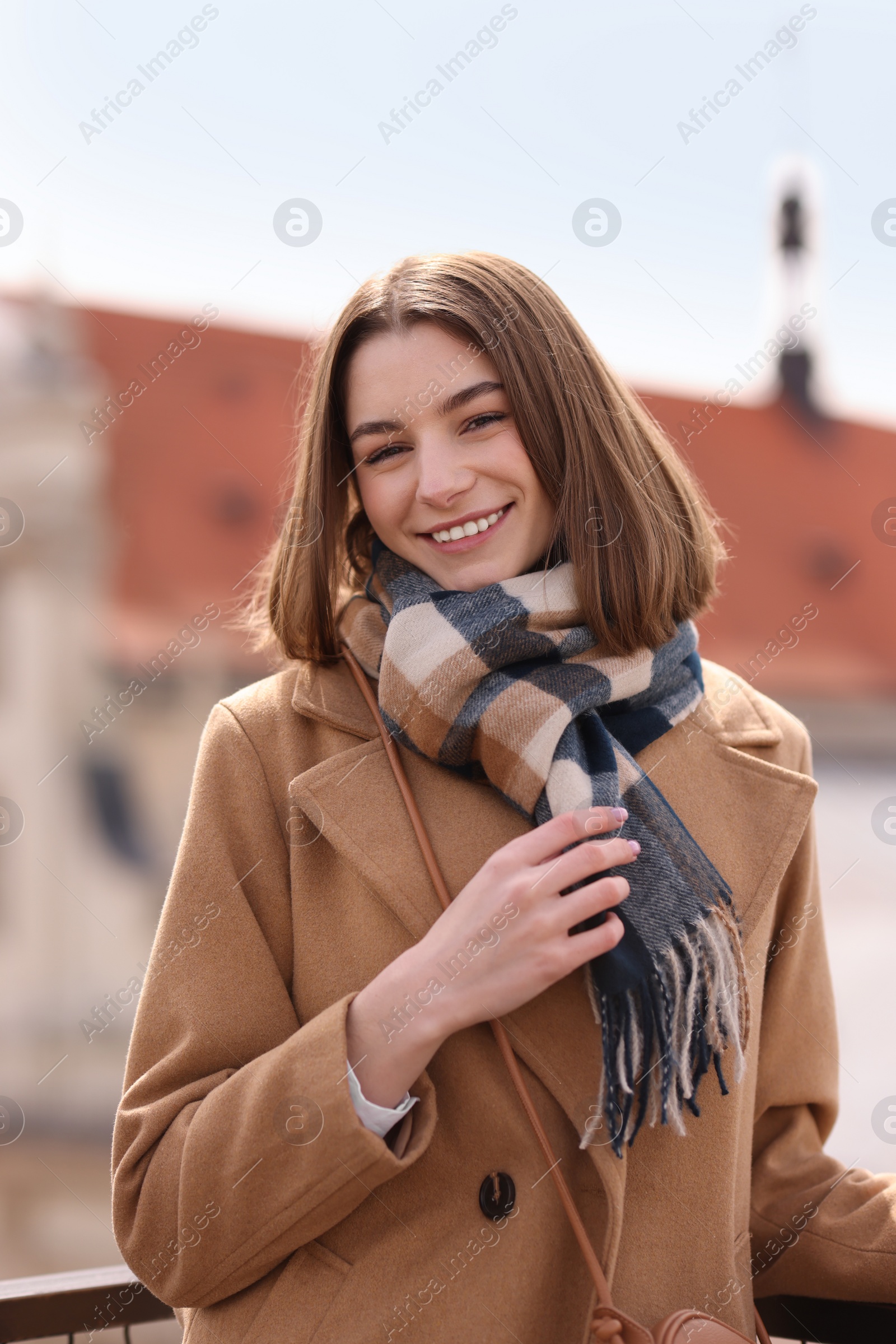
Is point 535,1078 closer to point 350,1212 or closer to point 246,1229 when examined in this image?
point 350,1212

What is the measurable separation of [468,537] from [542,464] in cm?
14

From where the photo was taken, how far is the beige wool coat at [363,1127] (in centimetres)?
120

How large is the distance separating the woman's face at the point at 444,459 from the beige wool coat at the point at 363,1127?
0.24 meters

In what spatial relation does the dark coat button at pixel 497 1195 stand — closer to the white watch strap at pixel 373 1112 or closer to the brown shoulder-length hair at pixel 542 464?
the white watch strap at pixel 373 1112

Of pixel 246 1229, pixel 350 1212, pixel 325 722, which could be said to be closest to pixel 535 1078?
pixel 350 1212

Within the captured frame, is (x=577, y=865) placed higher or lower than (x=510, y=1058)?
higher

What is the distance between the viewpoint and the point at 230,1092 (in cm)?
121

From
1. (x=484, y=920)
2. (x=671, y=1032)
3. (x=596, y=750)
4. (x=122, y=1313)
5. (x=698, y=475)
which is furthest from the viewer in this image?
(x=698, y=475)

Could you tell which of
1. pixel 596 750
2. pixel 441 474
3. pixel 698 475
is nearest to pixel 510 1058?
pixel 596 750

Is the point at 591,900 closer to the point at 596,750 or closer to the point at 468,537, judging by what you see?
the point at 596,750

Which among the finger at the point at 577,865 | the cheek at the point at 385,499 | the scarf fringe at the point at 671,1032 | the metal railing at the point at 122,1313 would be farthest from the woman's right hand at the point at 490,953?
the metal railing at the point at 122,1313

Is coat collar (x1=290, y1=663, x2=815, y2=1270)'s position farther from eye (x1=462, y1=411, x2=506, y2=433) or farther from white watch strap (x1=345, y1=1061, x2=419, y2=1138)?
eye (x1=462, y1=411, x2=506, y2=433)

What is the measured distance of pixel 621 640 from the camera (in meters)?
1.48

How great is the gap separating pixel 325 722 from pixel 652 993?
0.54m
